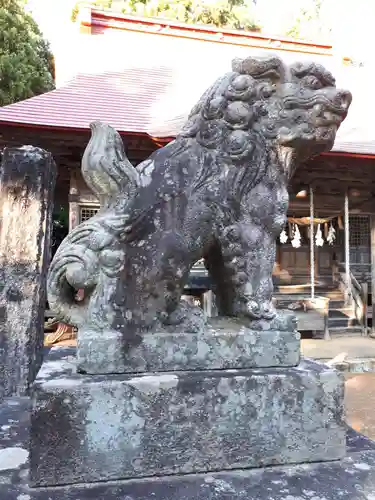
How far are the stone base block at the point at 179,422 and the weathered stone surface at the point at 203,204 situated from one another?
8.3 inches

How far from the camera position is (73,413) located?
4.64ft

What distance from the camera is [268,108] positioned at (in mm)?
1800

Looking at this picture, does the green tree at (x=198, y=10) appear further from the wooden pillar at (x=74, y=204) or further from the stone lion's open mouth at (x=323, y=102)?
the stone lion's open mouth at (x=323, y=102)

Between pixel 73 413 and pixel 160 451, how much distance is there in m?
0.30

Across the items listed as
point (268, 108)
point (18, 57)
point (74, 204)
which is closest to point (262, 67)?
point (268, 108)

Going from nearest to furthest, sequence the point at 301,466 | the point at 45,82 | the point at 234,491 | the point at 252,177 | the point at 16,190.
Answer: the point at 234,491 → the point at 301,466 → the point at 252,177 → the point at 16,190 → the point at 45,82

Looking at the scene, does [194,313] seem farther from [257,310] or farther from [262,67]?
[262,67]

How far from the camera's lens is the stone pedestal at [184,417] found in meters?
1.41

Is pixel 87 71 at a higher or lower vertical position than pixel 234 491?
higher

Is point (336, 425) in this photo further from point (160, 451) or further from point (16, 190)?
point (16, 190)

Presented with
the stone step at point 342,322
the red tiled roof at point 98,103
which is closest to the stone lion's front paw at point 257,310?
the red tiled roof at point 98,103

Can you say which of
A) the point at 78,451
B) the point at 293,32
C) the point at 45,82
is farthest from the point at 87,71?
the point at 293,32

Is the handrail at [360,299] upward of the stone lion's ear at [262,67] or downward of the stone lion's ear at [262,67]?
downward

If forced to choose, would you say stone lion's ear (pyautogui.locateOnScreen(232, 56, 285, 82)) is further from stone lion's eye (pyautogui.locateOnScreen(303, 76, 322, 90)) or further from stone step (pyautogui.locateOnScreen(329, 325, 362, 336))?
stone step (pyautogui.locateOnScreen(329, 325, 362, 336))
